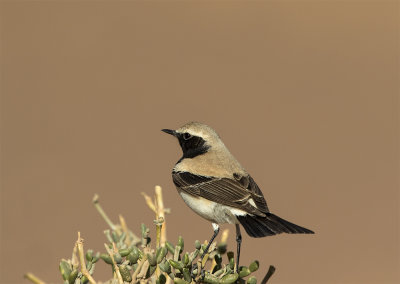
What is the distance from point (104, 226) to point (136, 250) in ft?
32.6

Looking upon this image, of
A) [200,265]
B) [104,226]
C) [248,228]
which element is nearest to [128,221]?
[104,226]

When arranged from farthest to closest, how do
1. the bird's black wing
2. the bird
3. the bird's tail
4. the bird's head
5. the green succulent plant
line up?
1. the bird's head
2. the bird's black wing
3. the bird
4. the bird's tail
5. the green succulent plant

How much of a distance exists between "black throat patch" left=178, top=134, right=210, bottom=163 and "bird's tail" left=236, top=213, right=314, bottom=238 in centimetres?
111

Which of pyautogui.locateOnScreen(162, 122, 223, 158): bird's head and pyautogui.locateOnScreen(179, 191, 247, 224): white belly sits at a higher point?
pyautogui.locateOnScreen(162, 122, 223, 158): bird's head

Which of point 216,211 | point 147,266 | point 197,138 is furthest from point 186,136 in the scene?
point 147,266

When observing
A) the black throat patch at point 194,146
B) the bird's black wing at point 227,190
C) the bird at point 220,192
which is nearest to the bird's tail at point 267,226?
the bird at point 220,192

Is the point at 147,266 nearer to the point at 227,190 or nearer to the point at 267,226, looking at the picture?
the point at 267,226

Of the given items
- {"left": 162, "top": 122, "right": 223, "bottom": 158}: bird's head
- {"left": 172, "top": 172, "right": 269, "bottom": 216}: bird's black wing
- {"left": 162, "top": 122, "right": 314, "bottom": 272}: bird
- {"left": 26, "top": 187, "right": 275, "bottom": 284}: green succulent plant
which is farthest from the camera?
{"left": 162, "top": 122, "right": 223, "bottom": 158}: bird's head

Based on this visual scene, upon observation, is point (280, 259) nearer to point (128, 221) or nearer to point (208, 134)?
point (128, 221)

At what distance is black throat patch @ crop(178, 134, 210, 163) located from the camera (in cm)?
574

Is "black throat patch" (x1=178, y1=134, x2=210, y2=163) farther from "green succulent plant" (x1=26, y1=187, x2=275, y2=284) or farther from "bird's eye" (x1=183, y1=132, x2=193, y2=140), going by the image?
"green succulent plant" (x1=26, y1=187, x2=275, y2=284)

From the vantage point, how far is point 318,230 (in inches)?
512

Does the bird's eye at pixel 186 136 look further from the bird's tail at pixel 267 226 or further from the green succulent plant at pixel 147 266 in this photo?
the green succulent plant at pixel 147 266

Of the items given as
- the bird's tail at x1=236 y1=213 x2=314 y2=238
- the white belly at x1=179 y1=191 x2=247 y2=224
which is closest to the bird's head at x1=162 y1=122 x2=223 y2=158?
the white belly at x1=179 y1=191 x2=247 y2=224
